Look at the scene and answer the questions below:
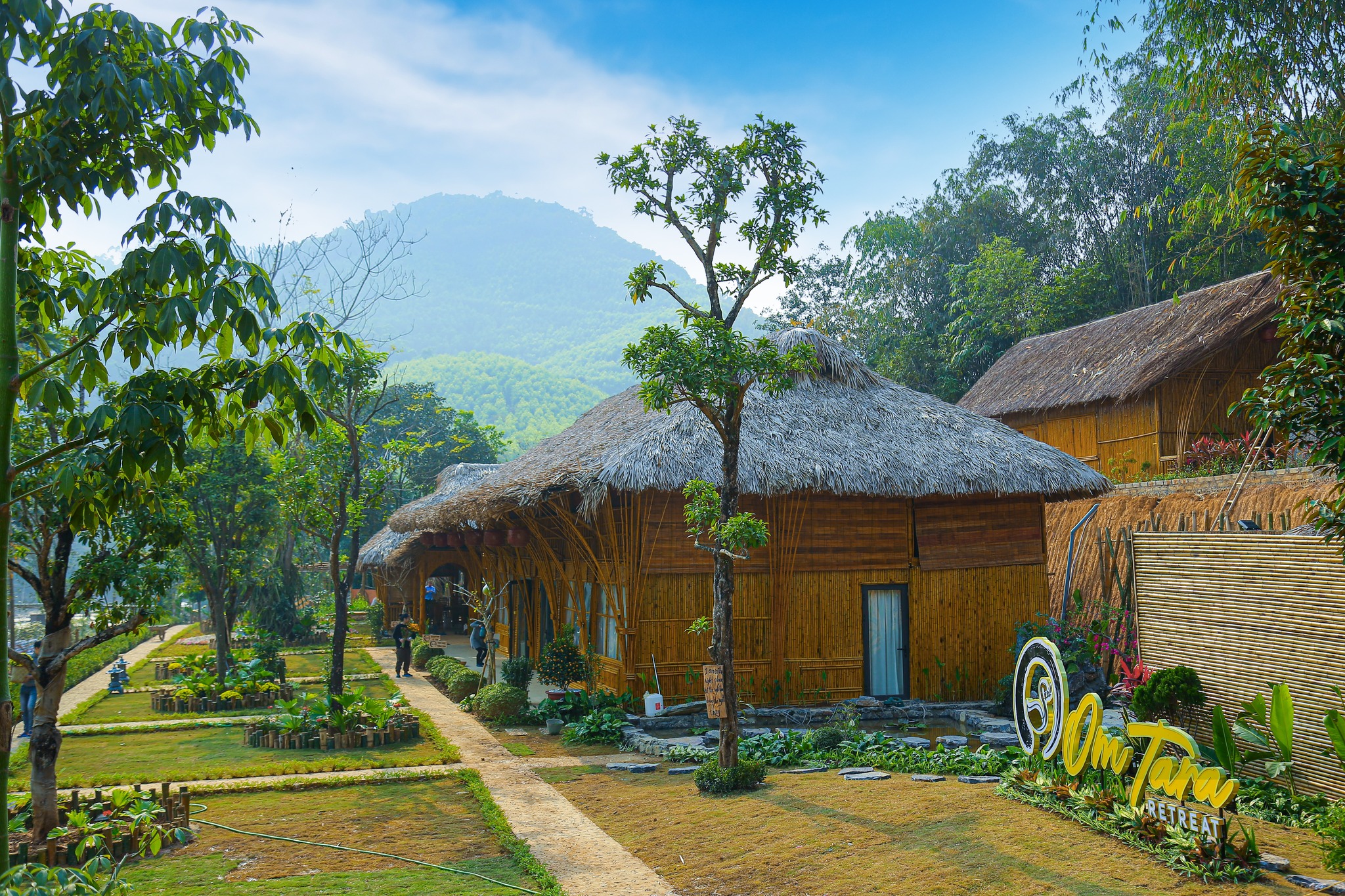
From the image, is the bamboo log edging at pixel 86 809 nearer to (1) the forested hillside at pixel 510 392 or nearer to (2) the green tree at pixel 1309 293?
(2) the green tree at pixel 1309 293

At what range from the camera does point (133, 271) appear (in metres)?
3.62

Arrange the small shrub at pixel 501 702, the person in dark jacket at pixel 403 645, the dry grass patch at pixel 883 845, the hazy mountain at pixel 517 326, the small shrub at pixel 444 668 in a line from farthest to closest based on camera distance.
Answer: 1. the hazy mountain at pixel 517 326
2. the person in dark jacket at pixel 403 645
3. the small shrub at pixel 444 668
4. the small shrub at pixel 501 702
5. the dry grass patch at pixel 883 845

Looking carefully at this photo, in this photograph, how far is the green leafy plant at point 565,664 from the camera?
50.1 feet

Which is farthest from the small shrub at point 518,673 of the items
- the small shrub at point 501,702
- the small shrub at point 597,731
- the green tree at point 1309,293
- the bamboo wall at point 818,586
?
the green tree at point 1309,293

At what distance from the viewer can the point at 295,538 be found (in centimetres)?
2958

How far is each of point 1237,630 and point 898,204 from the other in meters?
37.3

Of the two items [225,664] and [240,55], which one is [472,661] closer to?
[225,664]

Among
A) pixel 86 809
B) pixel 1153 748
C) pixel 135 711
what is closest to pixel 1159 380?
pixel 1153 748

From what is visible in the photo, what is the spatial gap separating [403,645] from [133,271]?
58.7ft

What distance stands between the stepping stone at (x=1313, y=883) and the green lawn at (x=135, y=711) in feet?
45.1

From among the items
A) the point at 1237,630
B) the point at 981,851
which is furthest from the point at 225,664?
the point at 1237,630

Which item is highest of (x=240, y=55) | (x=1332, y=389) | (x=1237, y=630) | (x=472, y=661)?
(x=240, y=55)

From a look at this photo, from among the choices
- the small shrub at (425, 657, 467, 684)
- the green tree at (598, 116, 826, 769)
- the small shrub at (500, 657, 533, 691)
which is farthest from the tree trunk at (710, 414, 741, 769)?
the small shrub at (425, 657, 467, 684)

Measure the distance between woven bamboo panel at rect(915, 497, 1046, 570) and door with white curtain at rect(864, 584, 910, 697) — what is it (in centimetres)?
78
